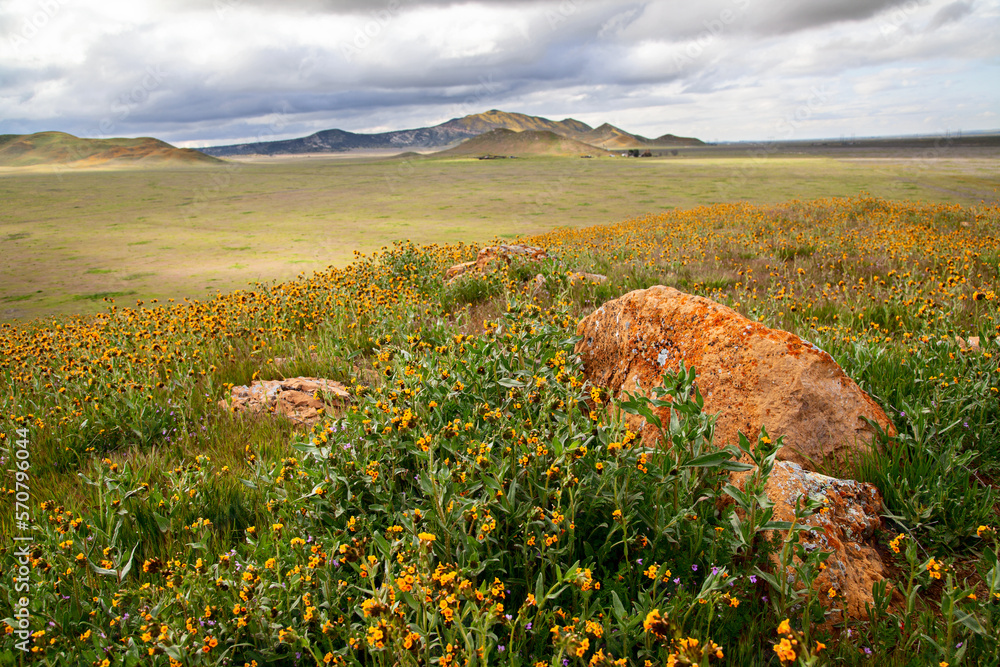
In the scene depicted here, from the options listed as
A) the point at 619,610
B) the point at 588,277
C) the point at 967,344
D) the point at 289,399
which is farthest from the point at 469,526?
the point at 588,277

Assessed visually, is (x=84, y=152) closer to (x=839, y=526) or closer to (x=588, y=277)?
(x=588, y=277)

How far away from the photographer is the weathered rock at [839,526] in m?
2.23

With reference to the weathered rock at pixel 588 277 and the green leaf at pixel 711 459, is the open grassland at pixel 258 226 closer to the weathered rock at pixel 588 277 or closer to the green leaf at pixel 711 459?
the weathered rock at pixel 588 277

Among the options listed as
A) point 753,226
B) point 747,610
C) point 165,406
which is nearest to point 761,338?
point 747,610

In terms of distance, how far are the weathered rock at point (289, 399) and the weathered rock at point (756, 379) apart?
2.36 m

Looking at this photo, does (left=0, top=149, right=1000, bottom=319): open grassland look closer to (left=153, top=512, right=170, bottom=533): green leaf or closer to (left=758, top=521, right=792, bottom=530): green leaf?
(left=153, top=512, right=170, bottom=533): green leaf

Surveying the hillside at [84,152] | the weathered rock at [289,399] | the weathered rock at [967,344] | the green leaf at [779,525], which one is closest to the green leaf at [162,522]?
the weathered rock at [289,399]

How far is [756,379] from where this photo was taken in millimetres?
3055

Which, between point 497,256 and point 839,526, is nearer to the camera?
point 839,526

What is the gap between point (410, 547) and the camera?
2.20m

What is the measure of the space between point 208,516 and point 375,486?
1.08 metres

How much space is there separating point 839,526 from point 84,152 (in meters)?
191

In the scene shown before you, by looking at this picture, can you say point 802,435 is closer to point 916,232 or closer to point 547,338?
point 547,338

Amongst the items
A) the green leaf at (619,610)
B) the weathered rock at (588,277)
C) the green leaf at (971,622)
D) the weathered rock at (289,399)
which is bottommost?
the weathered rock at (289,399)
